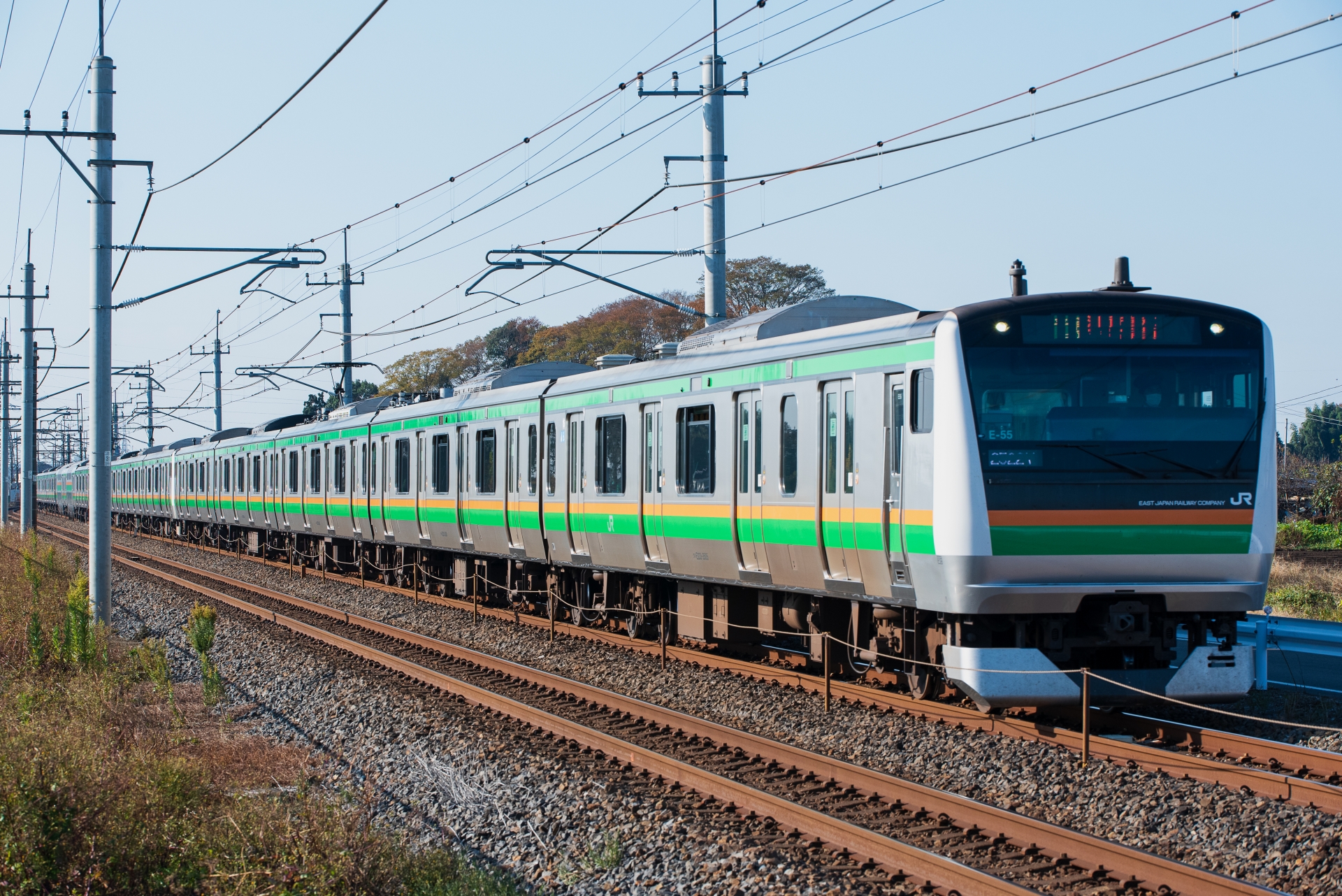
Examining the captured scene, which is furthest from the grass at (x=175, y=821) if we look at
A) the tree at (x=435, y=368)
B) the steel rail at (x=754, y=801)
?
the tree at (x=435, y=368)

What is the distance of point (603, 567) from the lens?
594 inches

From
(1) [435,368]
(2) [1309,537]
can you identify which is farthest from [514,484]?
(1) [435,368]

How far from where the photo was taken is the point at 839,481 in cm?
1053

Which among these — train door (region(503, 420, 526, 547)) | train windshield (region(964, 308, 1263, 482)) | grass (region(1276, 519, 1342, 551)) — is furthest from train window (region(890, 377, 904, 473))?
grass (region(1276, 519, 1342, 551))

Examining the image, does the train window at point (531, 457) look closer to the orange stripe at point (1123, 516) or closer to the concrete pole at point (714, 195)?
the concrete pole at point (714, 195)

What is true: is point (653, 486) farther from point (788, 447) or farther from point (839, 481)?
point (839, 481)

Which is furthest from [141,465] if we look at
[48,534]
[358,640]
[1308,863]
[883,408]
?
[1308,863]

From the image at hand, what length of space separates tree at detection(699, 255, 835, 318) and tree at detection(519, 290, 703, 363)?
207 cm

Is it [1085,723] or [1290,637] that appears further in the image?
[1290,637]

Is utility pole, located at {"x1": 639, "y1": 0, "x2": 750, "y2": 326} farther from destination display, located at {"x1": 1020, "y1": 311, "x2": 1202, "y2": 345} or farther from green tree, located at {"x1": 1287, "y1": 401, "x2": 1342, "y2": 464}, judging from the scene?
green tree, located at {"x1": 1287, "y1": 401, "x2": 1342, "y2": 464}

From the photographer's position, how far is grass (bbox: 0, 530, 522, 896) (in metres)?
5.97

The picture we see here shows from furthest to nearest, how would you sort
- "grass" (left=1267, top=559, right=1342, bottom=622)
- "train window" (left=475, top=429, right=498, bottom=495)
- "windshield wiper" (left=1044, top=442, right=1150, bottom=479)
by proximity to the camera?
"train window" (left=475, top=429, right=498, bottom=495) → "grass" (left=1267, top=559, right=1342, bottom=622) → "windshield wiper" (left=1044, top=442, right=1150, bottom=479)

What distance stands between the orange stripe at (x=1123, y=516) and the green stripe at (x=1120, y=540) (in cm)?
3

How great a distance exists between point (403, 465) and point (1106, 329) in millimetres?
14854
